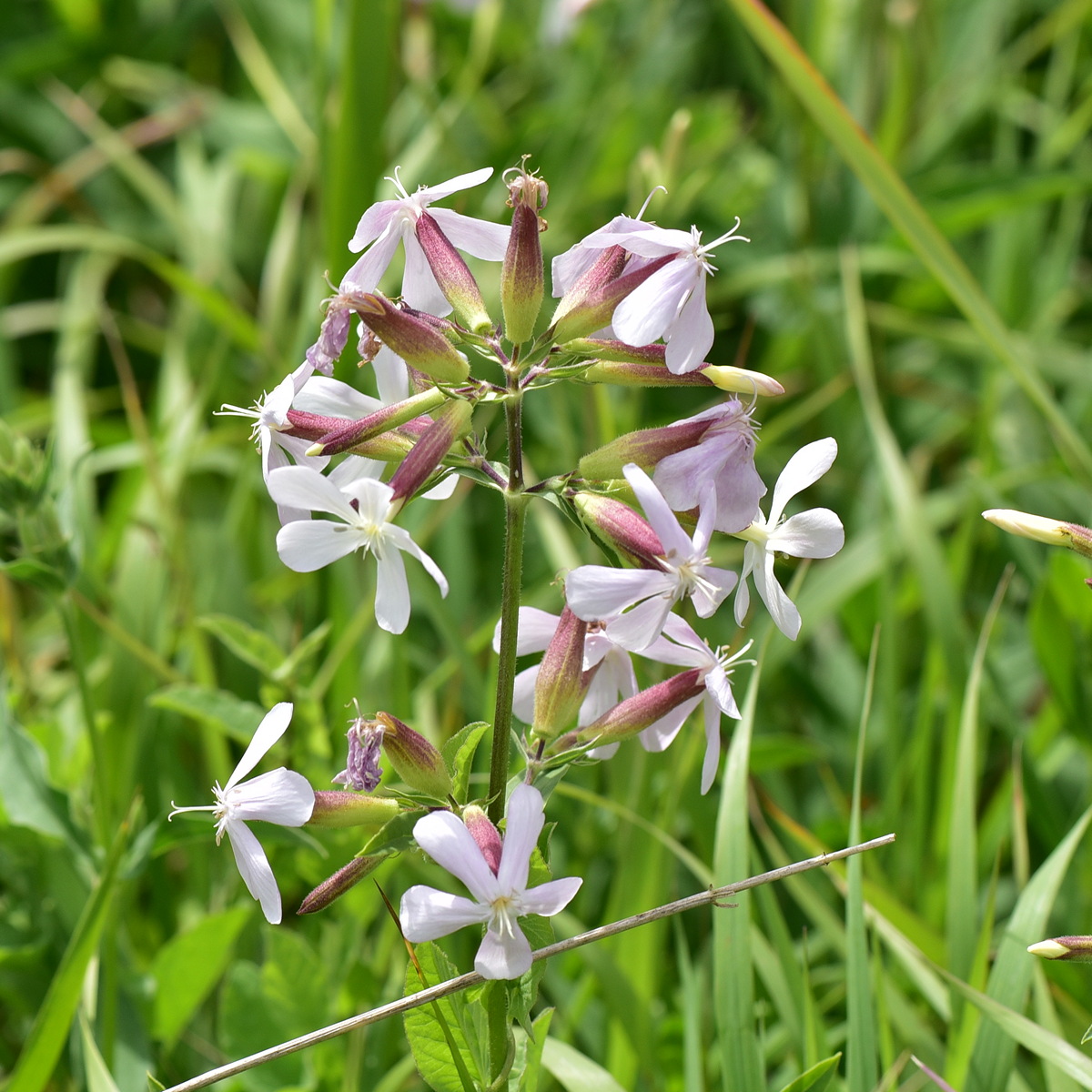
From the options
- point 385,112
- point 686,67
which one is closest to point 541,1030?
point 385,112

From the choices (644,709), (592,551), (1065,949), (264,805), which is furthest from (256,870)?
(592,551)

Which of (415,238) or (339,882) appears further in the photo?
(415,238)

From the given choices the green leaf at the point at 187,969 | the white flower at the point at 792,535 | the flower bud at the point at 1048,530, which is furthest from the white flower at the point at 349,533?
the green leaf at the point at 187,969

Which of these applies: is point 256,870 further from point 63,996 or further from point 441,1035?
point 63,996

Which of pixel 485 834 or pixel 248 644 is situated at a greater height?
pixel 485 834

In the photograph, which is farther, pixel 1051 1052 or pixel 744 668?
pixel 744 668

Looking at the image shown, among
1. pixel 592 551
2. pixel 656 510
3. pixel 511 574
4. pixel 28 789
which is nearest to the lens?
pixel 656 510

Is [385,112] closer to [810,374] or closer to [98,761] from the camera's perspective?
[810,374]
